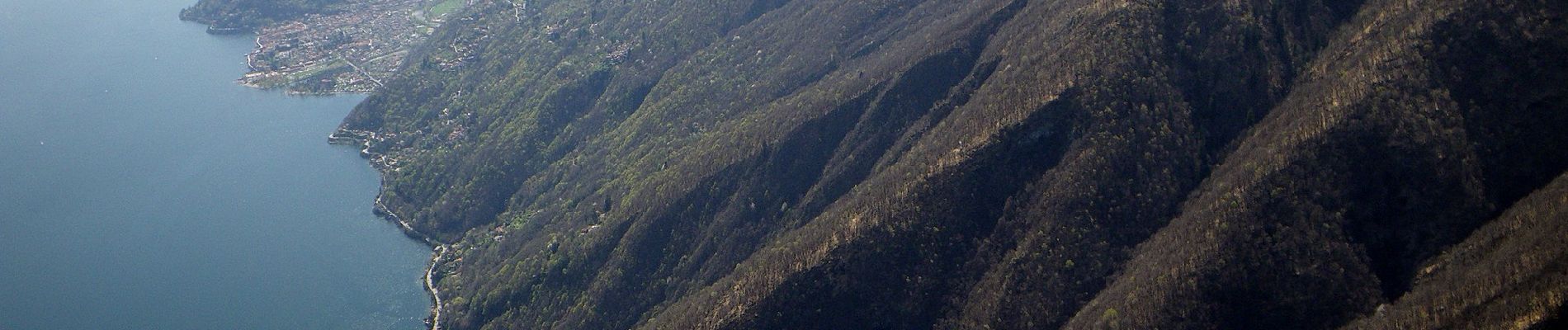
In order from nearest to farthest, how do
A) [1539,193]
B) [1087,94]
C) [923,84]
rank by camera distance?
[1539,193], [1087,94], [923,84]

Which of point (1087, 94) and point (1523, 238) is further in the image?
point (1087, 94)

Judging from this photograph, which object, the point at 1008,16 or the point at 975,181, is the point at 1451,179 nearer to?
the point at 975,181

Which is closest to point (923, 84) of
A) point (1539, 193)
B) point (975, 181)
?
point (975, 181)

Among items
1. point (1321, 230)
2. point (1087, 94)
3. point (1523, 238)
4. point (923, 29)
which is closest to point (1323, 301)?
point (1321, 230)

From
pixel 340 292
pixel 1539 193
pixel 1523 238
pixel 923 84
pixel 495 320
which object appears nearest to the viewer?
pixel 1523 238

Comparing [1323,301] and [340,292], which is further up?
[340,292]

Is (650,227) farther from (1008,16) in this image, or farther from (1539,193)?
(1539,193)
